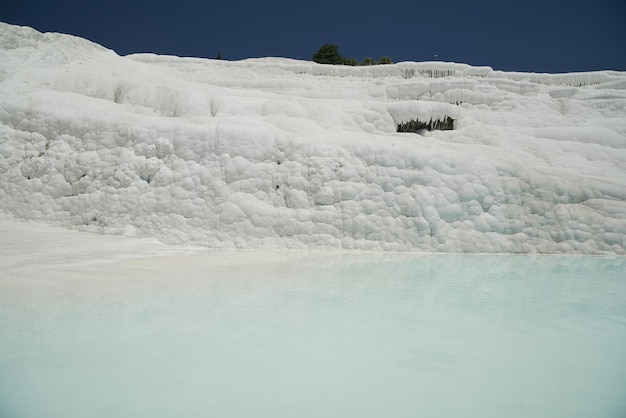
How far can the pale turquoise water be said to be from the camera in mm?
2246

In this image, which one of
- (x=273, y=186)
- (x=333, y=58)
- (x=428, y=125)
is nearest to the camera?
(x=273, y=186)

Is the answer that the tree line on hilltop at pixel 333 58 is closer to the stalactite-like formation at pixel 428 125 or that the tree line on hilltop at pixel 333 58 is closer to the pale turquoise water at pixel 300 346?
the stalactite-like formation at pixel 428 125

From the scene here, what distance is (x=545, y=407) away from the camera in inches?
89.8

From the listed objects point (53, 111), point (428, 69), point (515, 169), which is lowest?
point (515, 169)

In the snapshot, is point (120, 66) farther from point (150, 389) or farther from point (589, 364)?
point (589, 364)

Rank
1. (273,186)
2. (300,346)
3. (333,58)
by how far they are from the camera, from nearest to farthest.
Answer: (300,346) → (273,186) → (333,58)

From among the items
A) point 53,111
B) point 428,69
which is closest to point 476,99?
point 428,69

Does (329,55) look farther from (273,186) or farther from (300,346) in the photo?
(300,346)

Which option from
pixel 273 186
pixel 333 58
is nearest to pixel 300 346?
pixel 273 186

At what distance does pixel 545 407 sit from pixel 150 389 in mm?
1921

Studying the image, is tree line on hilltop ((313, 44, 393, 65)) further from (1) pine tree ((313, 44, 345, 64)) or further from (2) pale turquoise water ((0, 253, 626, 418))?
(2) pale turquoise water ((0, 253, 626, 418))

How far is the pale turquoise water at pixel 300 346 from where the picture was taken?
2246 mm

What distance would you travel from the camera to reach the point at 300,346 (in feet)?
9.63

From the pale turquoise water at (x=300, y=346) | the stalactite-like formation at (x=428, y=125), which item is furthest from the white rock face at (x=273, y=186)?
the pale turquoise water at (x=300, y=346)
